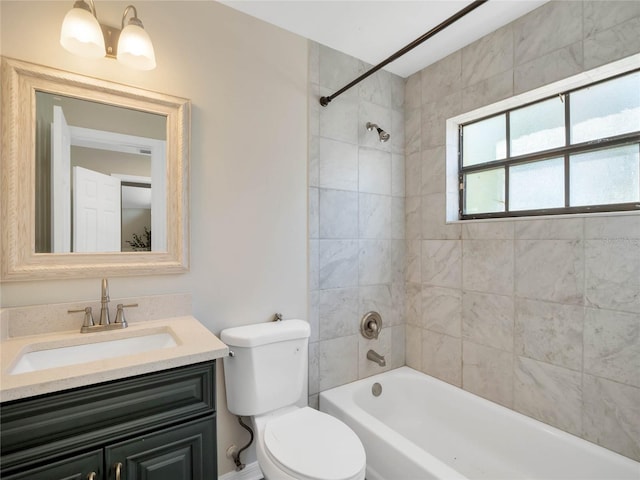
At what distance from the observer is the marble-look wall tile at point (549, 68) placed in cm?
156

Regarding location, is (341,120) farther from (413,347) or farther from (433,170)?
(413,347)

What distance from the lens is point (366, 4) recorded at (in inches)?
64.7

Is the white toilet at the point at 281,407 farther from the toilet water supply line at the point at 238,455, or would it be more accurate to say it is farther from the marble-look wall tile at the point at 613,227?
the marble-look wall tile at the point at 613,227

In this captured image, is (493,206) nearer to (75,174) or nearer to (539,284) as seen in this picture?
(539,284)

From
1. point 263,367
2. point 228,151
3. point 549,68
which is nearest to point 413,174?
point 549,68

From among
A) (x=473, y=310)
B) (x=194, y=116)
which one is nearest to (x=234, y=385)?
(x=194, y=116)

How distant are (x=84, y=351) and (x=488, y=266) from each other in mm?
2101

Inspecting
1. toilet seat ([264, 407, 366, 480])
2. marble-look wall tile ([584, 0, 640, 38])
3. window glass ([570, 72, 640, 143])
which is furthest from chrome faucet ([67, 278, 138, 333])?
marble-look wall tile ([584, 0, 640, 38])

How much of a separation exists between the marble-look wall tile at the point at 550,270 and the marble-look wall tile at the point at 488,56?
106 cm

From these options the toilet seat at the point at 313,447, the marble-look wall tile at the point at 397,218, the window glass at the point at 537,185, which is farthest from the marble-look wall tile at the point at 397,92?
the toilet seat at the point at 313,447

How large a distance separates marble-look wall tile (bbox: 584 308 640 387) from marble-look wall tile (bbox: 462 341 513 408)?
40cm

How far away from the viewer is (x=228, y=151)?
65.4 inches

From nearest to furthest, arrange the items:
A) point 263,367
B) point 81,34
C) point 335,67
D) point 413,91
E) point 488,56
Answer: point 81,34
point 263,367
point 488,56
point 335,67
point 413,91

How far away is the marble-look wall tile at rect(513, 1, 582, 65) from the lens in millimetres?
1557
